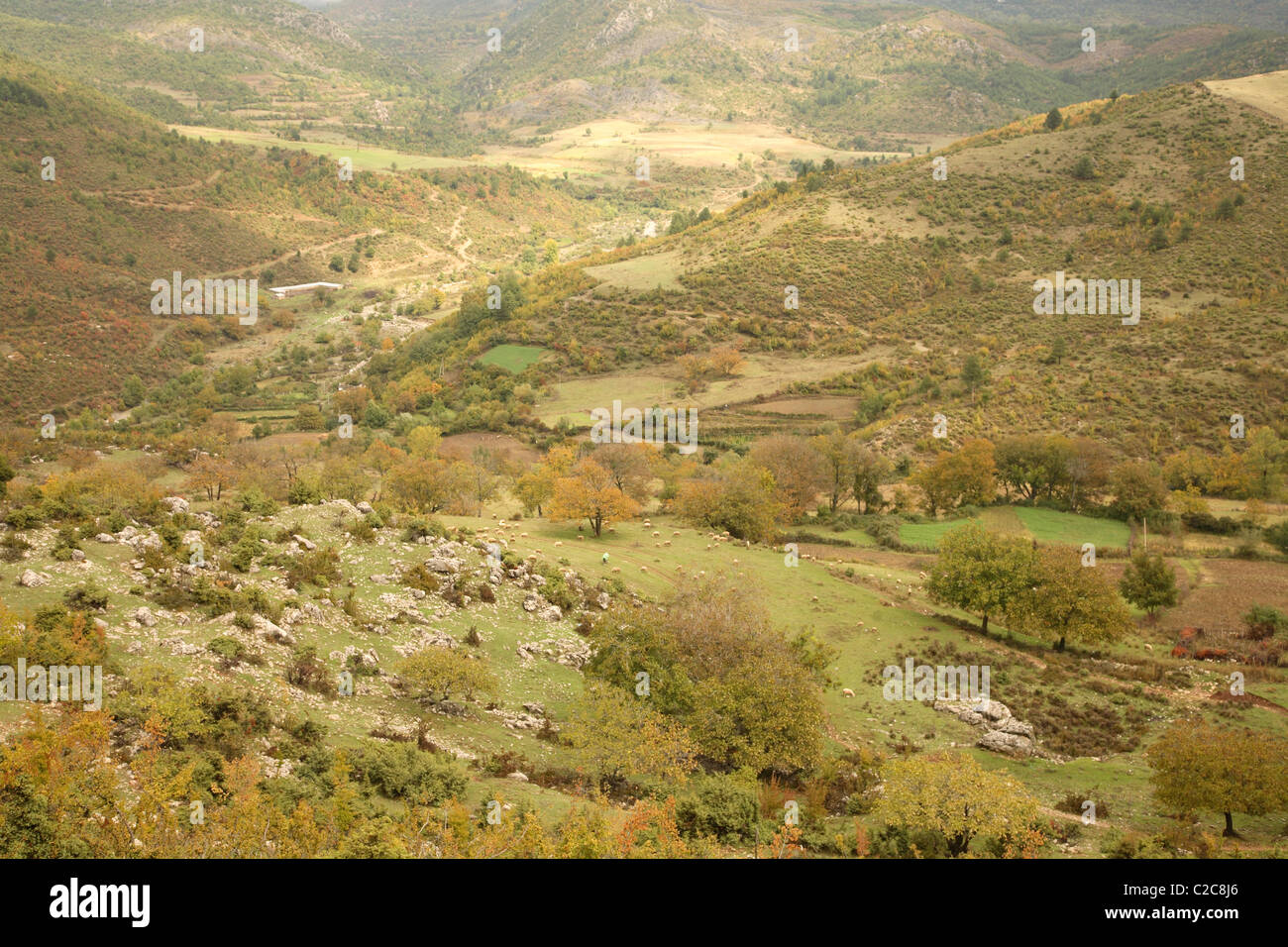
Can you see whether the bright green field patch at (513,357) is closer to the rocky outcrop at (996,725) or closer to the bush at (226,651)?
the rocky outcrop at (996,725)

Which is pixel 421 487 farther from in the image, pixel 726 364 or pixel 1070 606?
pixel 726 364

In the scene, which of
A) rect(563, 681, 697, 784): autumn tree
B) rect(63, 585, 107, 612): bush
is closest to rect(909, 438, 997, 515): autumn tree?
rect(563, 681, 697, 784): autumn tree

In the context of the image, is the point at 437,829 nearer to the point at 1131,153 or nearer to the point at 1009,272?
the point at 1009,272

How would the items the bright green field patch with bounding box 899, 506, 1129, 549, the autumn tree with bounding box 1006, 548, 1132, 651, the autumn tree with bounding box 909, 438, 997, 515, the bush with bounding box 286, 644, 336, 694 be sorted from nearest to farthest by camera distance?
the bush with bounding box 286, 644, 336, 694 < the autumn tree with bounding box 1006, 548, 1132, 651 < the bright green field patch with bounding box 899, 506, 1129, 549 < the autumn tree with bounding box 909, 438, 997, 515

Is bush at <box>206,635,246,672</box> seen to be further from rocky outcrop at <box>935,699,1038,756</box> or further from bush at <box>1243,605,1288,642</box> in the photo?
bush at <box>1243,605,1288,642</box>

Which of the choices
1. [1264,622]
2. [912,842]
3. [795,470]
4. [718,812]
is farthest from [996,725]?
[795,470]
